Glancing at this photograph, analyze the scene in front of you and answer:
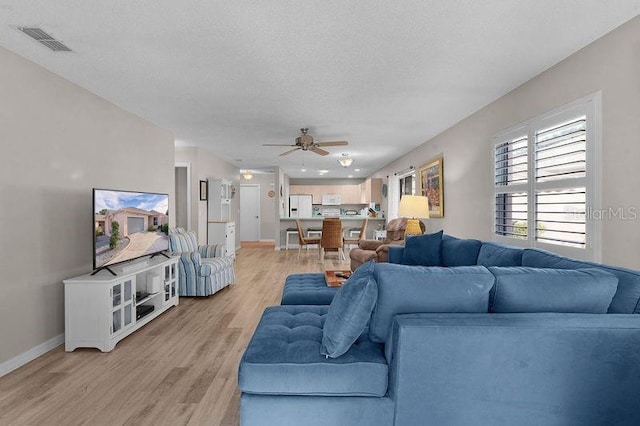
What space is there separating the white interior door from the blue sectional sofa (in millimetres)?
10530

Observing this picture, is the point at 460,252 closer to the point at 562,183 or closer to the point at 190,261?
the point at 562,183

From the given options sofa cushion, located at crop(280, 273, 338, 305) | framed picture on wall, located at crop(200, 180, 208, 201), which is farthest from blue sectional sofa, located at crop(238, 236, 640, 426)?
framed picture on wall, located at crop(200, 180, 208, 201)

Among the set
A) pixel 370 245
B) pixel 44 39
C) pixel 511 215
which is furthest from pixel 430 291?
pixel 370 245

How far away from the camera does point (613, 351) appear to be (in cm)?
146

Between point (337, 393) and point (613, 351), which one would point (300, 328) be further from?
point (613, 351)

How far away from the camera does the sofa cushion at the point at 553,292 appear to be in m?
1.58

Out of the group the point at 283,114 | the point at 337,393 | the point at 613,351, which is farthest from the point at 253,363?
the point at 283,114

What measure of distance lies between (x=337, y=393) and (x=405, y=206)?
4118mm

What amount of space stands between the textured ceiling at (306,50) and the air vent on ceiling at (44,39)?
7 centimetres

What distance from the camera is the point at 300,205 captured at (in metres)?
12.7

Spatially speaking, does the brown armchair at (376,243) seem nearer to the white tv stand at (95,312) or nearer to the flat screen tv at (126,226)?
the flat screen tv at (126,226)

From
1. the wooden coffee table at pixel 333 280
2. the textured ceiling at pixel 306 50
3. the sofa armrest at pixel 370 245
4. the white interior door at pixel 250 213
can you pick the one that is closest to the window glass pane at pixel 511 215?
the textured ceiling at pixel 306 50

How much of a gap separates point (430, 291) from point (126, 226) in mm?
3156

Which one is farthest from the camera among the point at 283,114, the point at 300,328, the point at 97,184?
the point at 283,114
